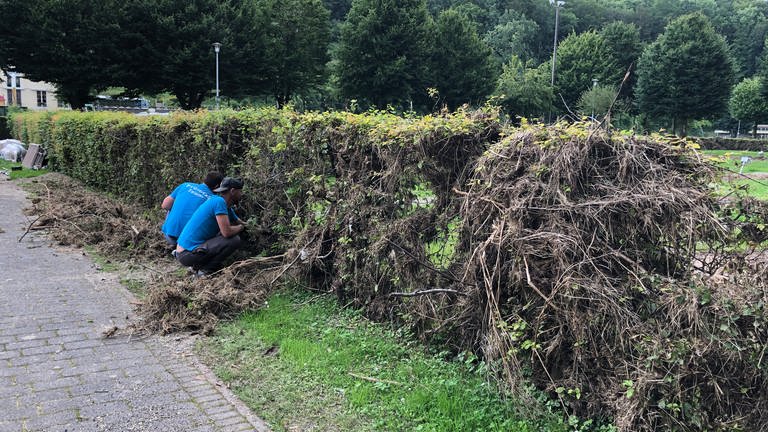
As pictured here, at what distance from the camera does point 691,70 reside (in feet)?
187

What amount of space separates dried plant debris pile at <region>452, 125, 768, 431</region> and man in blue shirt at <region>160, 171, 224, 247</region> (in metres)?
4.38

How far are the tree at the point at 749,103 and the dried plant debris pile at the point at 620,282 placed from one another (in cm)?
7357

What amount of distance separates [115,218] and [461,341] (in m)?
7.73

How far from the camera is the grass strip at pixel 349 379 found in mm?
3969

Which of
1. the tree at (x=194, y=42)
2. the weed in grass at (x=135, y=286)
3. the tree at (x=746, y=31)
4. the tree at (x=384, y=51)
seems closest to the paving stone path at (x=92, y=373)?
the weed in grass at (x=135, y=286)

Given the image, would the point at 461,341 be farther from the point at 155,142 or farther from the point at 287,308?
the point at 155,142

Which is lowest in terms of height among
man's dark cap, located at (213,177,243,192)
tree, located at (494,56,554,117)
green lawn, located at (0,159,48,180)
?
green lawn, located at (0,159,48,180)

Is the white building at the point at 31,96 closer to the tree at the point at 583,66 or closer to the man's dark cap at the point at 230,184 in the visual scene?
the tree at the point at 583,66

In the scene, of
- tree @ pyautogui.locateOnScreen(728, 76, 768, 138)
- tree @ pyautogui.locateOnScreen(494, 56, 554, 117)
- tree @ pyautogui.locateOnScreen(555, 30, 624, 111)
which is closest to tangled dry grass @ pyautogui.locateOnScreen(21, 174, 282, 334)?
tree @ pyautogui.locateOnScreen(494, 56, 554, 117)

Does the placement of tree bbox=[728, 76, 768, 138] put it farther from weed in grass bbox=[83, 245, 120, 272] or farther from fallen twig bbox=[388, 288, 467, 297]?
fallen twig bbox=[388, 288, 467, 297]

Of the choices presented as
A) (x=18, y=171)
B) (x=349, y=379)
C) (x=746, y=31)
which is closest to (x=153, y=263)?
(x=349, y=379)

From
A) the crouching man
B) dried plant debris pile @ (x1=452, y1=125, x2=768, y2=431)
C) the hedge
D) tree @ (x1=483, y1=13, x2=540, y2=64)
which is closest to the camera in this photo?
dried plant debris pile @ (x1=452, y1=125, x2=768, y2=431)

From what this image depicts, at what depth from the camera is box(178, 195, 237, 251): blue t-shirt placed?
7.04 metres

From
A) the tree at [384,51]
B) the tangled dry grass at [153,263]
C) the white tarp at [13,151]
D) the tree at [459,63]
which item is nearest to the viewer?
the tangled dry grass at [153,263]
